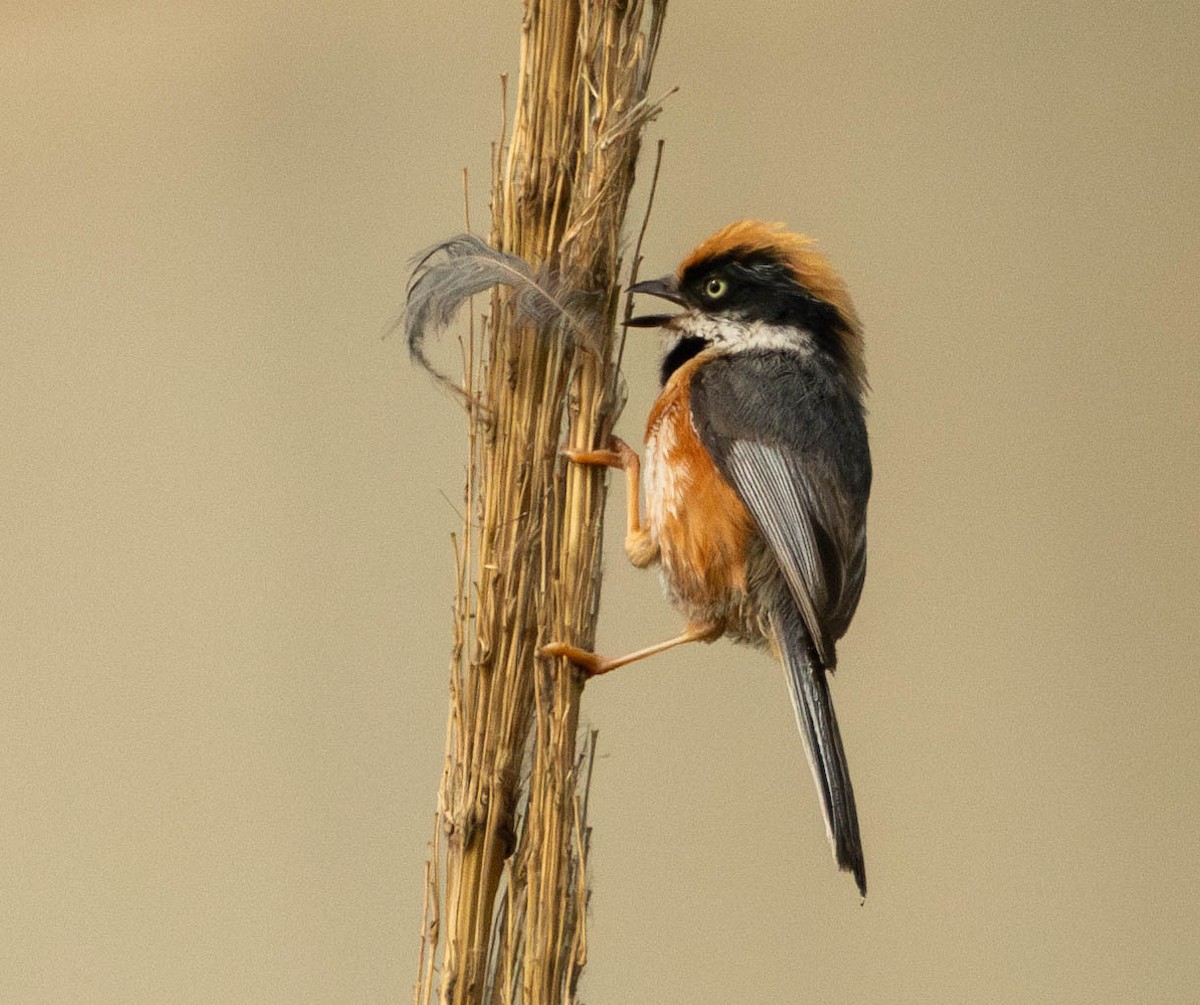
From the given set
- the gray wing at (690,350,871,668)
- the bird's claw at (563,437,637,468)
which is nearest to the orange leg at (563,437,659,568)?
the bird's claw at (563,437,637,468)

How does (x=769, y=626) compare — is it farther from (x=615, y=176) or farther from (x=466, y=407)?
(x=615, y=176)

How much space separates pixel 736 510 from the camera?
1781 mm

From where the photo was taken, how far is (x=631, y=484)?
1.80 meters

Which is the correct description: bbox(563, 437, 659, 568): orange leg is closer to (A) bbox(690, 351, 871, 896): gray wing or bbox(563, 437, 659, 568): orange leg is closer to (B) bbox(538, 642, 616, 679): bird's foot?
(A) bbox(690, 351, 871, 896): gray wing

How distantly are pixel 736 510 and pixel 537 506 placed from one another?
0.37 meters

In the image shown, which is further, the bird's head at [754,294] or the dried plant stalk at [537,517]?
the bird's head at [754,294]

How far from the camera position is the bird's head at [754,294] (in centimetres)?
185

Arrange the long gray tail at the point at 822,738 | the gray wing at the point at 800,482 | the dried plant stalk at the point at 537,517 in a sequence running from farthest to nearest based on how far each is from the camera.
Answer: the gray wing at the point at 800,482 < the long gray tail at the point at 822,738 < the dried plant stalk at the point at 537,517

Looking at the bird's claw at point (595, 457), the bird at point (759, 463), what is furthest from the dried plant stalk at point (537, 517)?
the bird at point (759, 463)

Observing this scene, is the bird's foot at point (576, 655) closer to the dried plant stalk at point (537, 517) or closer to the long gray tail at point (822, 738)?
the dried plant stalk at point (537, 517)

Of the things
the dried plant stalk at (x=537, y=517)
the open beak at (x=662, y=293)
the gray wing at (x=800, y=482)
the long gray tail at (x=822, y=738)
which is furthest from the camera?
the open beak at (x=662, y=293)

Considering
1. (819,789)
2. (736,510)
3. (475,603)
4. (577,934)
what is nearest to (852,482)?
(736,510)

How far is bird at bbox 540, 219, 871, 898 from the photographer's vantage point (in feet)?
5.76

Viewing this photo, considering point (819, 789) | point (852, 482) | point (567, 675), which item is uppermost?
point (852, 482)
